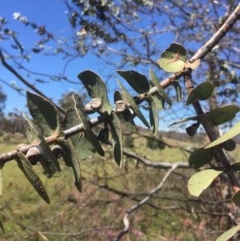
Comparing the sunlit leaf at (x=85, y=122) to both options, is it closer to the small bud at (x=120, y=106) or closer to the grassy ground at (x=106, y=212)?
the small bud at (x=120, y=106)

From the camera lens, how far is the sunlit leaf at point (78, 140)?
277mm

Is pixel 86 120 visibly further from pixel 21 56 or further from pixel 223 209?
pixel 223 209

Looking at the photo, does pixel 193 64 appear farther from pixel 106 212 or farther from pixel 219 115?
pixel 106 212

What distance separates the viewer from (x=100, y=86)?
0.29m

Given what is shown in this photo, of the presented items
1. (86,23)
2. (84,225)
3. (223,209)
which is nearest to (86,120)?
(86,23)

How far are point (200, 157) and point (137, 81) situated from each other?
0.22 ft

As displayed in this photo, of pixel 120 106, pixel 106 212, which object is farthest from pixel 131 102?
pixel 106 212

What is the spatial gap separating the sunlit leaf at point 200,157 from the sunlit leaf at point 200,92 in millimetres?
35

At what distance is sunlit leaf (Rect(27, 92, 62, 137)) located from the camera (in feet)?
0.89

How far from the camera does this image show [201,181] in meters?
0.28

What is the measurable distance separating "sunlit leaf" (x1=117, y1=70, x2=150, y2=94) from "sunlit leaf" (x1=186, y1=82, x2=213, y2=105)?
3 cm

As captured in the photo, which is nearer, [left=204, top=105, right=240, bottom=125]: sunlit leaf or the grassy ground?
[left=204, top=105, right=240, bottom=125]: sunlit leaf

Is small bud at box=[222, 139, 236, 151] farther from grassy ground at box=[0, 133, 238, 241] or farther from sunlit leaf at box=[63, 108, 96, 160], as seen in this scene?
grassy ground at box=[0, 133, 238, 241]

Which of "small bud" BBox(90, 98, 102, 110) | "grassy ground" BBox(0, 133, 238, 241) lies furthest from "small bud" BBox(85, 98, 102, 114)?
"grassy ground" BBox(0, 133, 238, 241)
